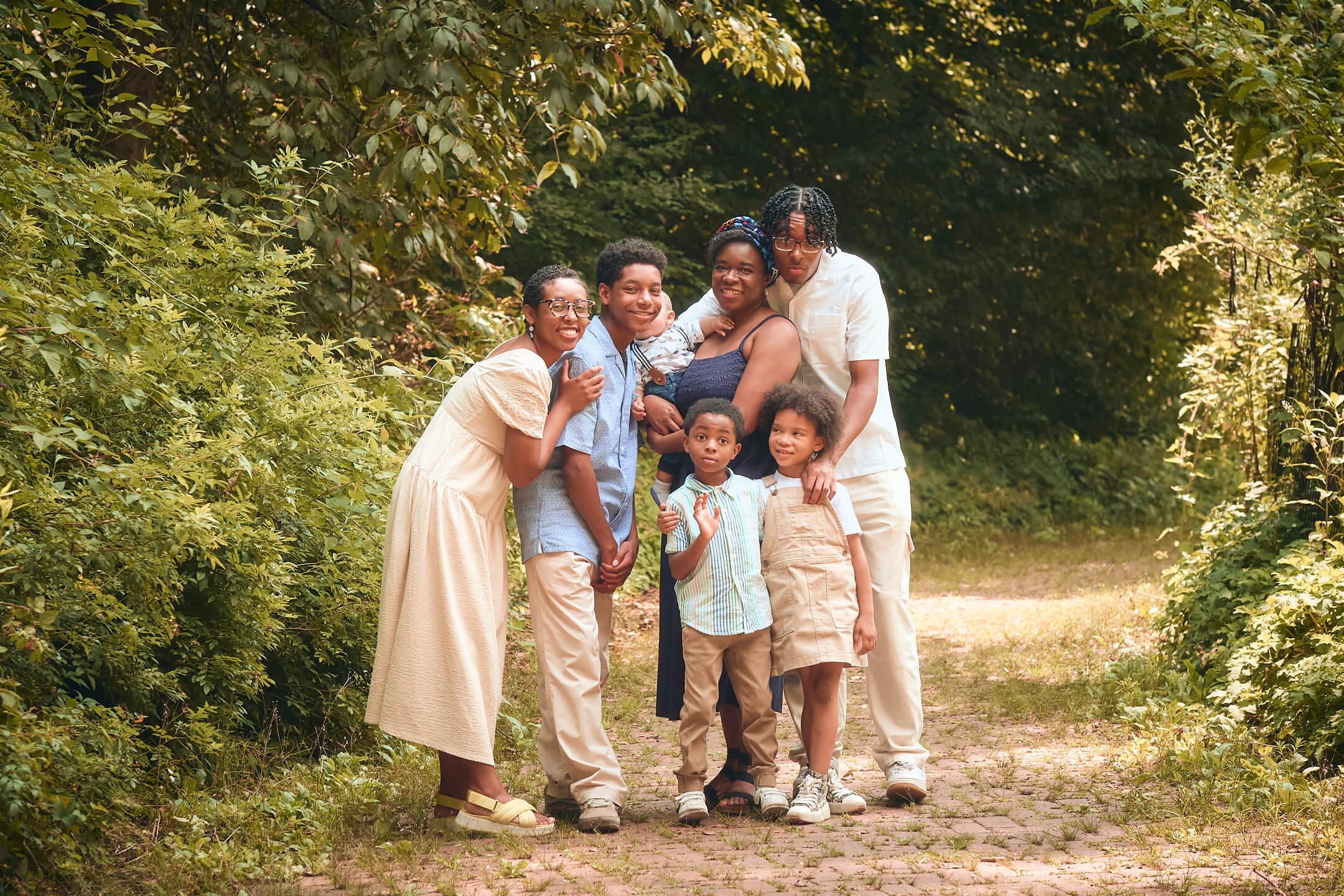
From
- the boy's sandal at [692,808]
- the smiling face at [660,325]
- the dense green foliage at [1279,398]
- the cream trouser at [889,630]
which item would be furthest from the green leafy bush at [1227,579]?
the smiling face at [660,325]

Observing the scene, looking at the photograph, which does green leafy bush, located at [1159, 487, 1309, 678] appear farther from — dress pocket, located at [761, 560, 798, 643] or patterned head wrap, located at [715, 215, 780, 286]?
patterned head wrap, located at [715, 215, 780, 286]

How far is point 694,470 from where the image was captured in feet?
15.1

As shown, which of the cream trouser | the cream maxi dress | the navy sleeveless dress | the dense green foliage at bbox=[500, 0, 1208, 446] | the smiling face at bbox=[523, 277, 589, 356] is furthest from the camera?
the dense green foliage at bbox=[500, 0, 1208, 446]

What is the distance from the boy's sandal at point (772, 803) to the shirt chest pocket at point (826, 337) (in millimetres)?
1702

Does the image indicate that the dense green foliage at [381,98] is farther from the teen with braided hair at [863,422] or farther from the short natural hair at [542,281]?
the teen with braided hair at [863,422]

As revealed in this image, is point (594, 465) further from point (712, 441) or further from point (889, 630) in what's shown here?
point (889, 630)

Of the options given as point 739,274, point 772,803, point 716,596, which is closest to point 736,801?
point 772,803

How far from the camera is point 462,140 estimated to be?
20.5ft

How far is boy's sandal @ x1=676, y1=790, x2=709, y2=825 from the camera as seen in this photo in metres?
4.27

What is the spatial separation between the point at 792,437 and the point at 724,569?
559 millimetres

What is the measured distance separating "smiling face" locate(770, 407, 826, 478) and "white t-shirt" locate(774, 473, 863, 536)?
89 mm

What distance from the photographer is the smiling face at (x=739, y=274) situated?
4.50 m

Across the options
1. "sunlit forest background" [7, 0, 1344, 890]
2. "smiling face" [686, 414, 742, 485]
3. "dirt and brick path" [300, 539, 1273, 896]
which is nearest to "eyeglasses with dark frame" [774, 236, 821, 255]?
"smiling face" [686, 414, 742, 485]

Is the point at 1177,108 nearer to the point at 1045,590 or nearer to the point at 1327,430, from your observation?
the point at 1045,590
